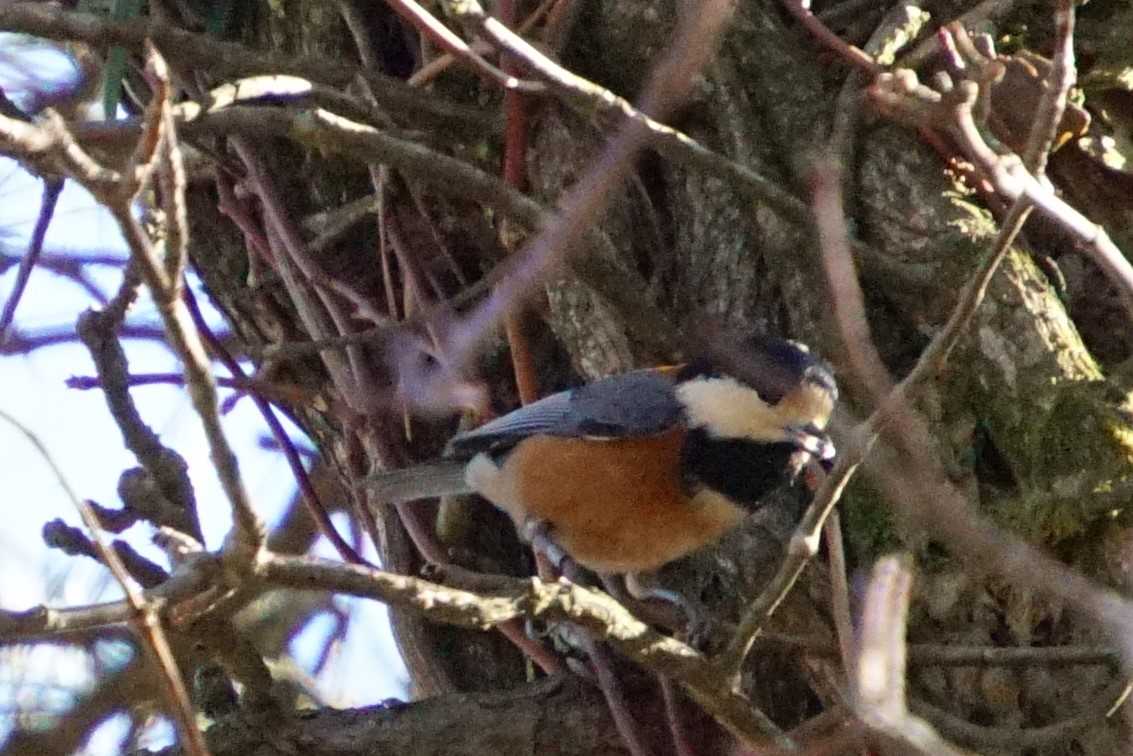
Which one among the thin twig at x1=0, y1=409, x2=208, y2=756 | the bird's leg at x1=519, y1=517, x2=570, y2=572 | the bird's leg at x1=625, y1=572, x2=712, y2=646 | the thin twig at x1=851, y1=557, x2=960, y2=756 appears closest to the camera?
the thin twig at x1=851, y1=557, x2=960, y2=756

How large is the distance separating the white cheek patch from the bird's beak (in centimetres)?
6

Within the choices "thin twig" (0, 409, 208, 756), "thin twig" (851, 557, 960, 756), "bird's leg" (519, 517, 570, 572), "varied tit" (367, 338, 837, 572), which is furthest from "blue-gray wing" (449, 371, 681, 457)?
"thin twig" (851, 557, 960, 756)

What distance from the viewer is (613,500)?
218 cm

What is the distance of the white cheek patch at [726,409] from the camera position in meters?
2.16

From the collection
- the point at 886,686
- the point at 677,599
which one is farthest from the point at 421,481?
the point at 886,686

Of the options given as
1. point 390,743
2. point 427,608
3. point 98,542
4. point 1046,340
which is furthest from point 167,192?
point 1046,340

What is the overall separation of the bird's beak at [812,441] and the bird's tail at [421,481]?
20.0 inches

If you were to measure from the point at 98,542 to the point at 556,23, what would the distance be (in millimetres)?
1364

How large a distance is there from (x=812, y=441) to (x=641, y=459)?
0.25 m

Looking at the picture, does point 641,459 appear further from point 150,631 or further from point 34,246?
point 150,631

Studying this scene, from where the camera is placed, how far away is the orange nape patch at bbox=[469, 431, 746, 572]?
2115 millimetres

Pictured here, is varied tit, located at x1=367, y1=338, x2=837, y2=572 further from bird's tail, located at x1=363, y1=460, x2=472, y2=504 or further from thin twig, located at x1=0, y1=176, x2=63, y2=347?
thin twig, located at x1=0, y1=176, x2=63, y2=347

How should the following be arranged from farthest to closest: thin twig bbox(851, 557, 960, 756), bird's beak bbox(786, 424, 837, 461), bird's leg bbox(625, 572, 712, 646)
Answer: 1. bird's beak bbox(786, 424, 837, 461)
2. bird's leg bbox(625, 572, 712, 646)
3. thin twig bbox(851, 557, 960, 756)

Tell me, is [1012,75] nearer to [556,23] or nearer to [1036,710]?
[556,23]
